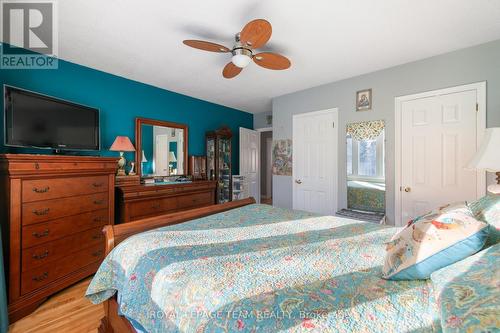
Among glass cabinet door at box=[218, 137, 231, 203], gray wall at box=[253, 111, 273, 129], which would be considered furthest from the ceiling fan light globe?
gray wall at box=[253, 111, 273, 129]

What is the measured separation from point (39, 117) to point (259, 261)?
2539 mm

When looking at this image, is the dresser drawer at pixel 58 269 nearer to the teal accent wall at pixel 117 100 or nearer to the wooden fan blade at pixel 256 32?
the teal accent wall at pixel 117 100

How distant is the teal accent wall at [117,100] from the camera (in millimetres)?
2381

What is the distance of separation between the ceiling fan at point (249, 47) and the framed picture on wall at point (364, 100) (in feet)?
4.89

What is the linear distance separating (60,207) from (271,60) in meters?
2.42

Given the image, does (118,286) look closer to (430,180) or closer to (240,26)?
(240,26)

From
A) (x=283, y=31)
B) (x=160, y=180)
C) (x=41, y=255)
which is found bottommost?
(x=41, y=255)

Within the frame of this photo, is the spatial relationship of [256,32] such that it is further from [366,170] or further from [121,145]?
[366,170]

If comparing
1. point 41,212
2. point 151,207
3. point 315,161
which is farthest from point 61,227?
point 315,161

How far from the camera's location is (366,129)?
2975 mm

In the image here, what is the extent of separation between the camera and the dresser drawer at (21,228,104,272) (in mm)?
1786

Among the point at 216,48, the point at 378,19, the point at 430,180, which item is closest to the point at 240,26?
the point at 216,48

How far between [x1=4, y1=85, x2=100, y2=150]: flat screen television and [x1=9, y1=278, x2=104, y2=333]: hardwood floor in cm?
145

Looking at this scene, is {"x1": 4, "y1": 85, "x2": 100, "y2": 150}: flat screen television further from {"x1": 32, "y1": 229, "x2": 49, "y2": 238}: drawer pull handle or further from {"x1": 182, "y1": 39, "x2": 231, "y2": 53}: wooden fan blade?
{"x1": 182, "y1": 39, "x2": 231, "y2": 53}: wooden fan blade
